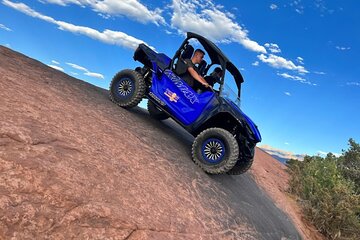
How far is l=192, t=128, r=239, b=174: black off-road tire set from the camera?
7191 mm

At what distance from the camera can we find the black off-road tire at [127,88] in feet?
28.1

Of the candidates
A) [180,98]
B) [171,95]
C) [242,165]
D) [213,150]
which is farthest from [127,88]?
[242,165]

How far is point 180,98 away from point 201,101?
0.50m

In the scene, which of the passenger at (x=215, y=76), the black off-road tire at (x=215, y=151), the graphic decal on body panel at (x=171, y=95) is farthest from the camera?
the passenger at (x=215, y=76)

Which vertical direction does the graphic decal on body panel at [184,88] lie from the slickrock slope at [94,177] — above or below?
above

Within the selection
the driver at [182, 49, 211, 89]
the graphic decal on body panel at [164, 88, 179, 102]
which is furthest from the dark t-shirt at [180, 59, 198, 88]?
the graphic decal on body panel at [164, 88, 179, 102]

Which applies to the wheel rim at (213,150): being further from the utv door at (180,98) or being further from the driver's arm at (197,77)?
the driver's arm at (197,77)

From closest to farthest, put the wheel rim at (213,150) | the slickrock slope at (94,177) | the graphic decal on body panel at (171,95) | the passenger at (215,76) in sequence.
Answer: the slickrock slope at (94,177), the wheel rim at (213,150), the graphic decal on body panel at (171,95), the passenger at (215,76)

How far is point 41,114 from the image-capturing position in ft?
18.1

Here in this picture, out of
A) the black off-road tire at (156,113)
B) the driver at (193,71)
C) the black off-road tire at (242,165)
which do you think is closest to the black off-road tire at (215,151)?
the black off-road tire at (242,165)

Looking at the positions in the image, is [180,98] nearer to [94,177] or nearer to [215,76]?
[215,76]

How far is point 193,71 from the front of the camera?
8.02 m

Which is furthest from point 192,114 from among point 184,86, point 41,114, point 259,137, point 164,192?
point 41,114

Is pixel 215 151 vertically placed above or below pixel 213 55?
below
